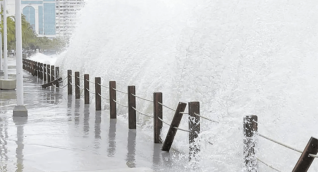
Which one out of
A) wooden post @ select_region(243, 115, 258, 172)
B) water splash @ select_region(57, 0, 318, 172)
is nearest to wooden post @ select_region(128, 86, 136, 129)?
water splash @ select_region(57, 0, 318, 172)

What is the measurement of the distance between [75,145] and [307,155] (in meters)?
4.72

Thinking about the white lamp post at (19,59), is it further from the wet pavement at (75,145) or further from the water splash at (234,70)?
the water splash at (234,70)

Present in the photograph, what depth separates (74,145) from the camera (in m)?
8.75

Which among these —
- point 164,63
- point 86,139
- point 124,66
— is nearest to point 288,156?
point 86,139

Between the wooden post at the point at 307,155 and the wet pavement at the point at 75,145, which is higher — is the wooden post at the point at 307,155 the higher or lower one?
the higher one

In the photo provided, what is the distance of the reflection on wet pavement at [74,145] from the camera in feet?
24.0

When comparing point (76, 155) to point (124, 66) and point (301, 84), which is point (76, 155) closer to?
point (301, 84)

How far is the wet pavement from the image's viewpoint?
23.9 feet

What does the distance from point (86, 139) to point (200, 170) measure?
9.75 feet

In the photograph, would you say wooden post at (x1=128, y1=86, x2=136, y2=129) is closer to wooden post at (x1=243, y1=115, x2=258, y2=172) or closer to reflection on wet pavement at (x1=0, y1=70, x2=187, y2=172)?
reflection on wet pavement at (x1=0, y1=70, x2=187, y2=172)

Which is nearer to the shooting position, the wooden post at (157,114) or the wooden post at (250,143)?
the wooden post at (250,143)

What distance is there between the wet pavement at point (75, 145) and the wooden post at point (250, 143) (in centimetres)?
131

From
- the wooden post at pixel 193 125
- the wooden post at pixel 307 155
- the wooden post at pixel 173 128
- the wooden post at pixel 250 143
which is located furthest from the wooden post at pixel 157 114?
the wooden post at pixel 307 155

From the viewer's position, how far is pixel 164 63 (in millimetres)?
12969
